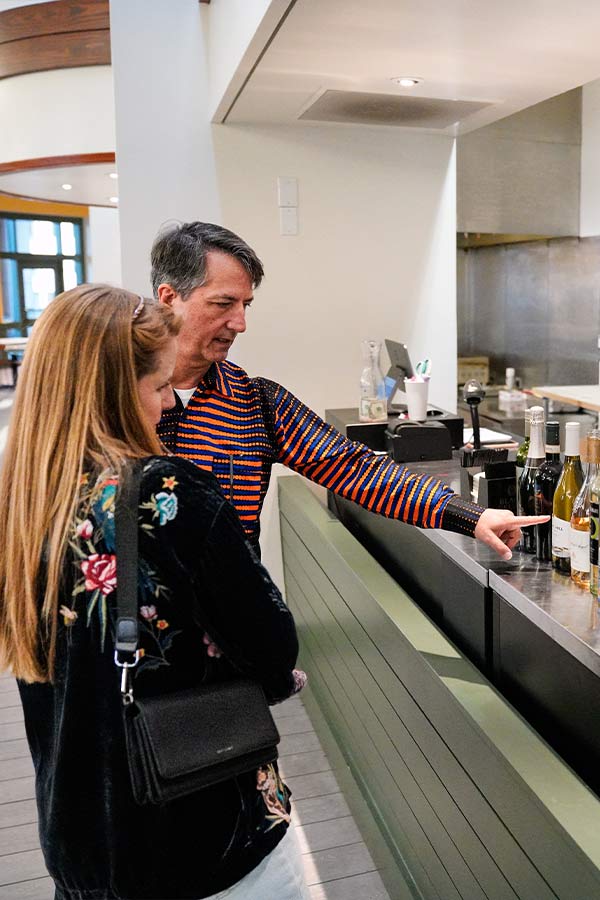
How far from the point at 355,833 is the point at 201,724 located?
1.69 metres

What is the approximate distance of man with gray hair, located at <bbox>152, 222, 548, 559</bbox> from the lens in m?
1.81

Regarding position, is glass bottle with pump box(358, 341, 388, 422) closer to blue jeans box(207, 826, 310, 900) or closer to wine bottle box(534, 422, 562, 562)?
wine bottle box(534, 422, 562, 562)

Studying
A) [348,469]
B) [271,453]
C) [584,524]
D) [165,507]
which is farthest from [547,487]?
[165,507]

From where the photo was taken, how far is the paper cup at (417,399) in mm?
3000

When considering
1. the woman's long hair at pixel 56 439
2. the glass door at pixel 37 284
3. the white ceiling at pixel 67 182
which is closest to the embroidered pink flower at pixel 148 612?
the woman's long hair at pixel 56 439

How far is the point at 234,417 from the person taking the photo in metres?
1.86

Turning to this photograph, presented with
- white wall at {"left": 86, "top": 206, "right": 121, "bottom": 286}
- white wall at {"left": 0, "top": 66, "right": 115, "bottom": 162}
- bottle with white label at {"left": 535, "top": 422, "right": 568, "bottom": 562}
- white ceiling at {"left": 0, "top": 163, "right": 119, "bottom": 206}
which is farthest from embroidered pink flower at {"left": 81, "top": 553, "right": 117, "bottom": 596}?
white wall at {"left": 86, "top": 206, "right": 121, "bottom": 286}

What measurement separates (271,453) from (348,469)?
0.65 ft

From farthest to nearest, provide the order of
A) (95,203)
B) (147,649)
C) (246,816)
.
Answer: (95,203) < (246,816) < (147,649)

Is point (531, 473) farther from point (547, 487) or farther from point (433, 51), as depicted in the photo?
point (433, 51)

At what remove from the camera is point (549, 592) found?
155cm

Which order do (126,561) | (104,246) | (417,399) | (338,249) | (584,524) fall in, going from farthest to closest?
(104,246) < (338,249) < (417,399) < (584,524) < (126,561)

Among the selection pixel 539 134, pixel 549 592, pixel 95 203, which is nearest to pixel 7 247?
pixel 95 203

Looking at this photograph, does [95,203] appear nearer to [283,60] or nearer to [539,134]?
[539,134]
